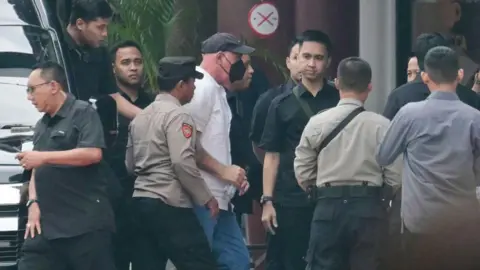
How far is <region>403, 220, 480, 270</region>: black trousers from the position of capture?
7.18m

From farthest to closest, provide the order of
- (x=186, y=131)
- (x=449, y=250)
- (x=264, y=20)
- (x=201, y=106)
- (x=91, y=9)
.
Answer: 1. (x=264, y=20)
2. (x=91, y=9)
3. (x=201, y=106)
4. (x=186, y=131)
5. (x=449, y=250)

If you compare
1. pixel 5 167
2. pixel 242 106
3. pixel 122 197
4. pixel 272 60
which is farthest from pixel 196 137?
pixel 272 60

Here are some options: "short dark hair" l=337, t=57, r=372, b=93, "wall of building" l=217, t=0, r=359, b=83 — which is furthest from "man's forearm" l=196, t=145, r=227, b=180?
"wall of building" l=217, t=0, r=359, b=83

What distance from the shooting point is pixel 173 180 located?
9.18 meters

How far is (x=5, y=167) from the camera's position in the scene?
9109 mm

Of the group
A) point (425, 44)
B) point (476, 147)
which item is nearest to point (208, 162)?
point (425, 44)

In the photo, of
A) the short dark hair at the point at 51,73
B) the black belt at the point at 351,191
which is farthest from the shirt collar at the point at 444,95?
the short dark hair at the point at 51,73

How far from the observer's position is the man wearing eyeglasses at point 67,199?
8.60 meters

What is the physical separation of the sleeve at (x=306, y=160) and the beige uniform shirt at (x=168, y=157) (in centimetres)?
64

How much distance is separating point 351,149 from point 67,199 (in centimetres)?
182

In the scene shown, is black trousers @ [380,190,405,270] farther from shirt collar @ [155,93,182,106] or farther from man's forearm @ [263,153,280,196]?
shirt collar @ [155,93,182,106]

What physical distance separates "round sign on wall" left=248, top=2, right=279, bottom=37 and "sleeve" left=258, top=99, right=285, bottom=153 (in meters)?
6.12

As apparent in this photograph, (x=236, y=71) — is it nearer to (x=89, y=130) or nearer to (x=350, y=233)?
(x=89, y=130)

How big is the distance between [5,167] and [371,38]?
223 inches
